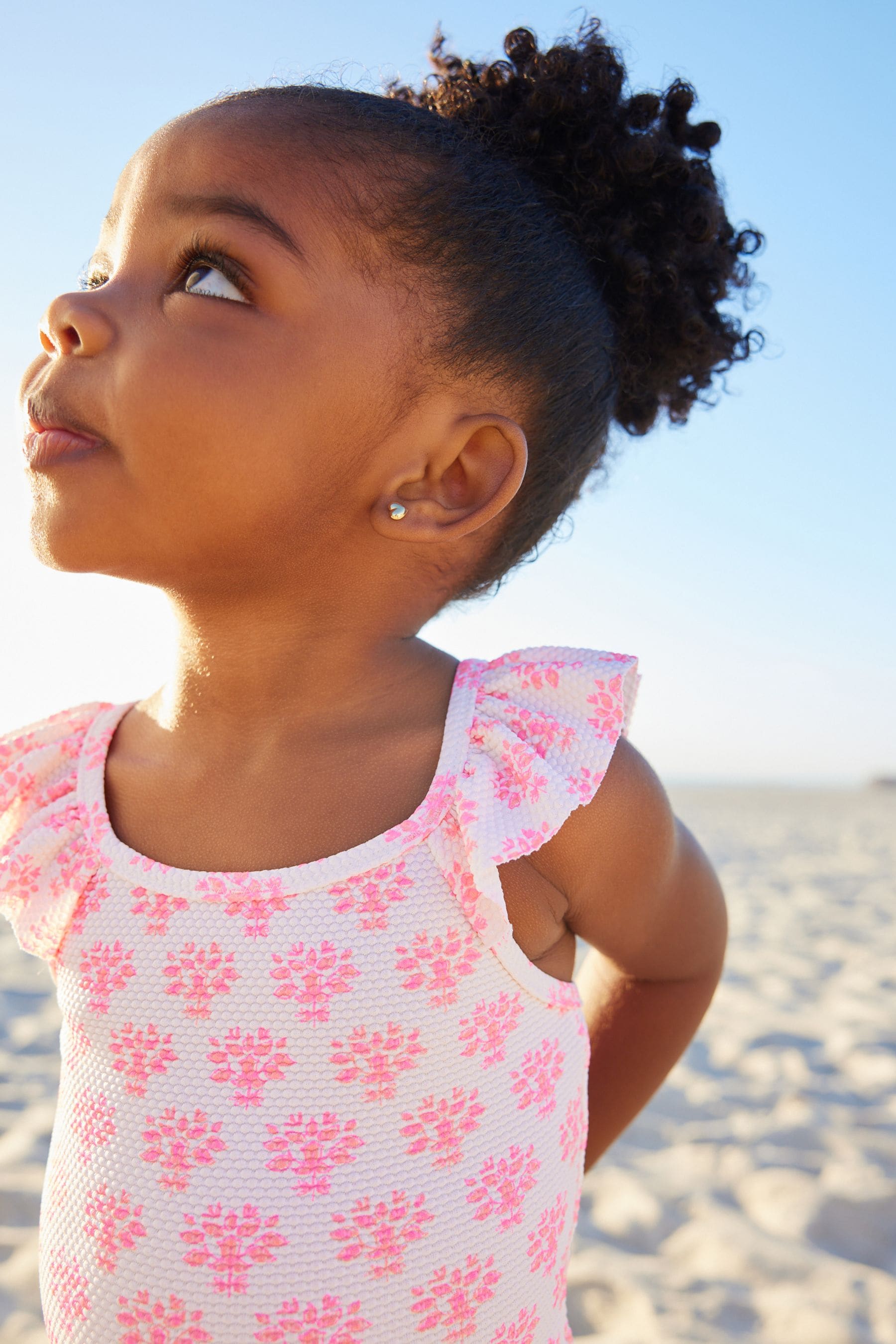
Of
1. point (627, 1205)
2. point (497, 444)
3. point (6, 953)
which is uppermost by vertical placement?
point (497, 444)

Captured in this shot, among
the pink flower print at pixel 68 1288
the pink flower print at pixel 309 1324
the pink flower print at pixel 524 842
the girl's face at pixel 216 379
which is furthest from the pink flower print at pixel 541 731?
the pink flower print at pixel 68 1288

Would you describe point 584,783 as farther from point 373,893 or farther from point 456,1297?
point 456,1297

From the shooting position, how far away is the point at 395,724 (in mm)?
1359

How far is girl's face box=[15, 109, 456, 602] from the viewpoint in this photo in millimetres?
1231

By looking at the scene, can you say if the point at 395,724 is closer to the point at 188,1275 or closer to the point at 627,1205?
the point at 188,1275

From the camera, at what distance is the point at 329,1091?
3.76 feet

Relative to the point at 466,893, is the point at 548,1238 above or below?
below

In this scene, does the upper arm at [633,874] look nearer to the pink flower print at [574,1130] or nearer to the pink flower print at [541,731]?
the pink flower print at [541,731]

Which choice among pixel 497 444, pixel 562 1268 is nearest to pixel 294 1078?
pixel 562 1268

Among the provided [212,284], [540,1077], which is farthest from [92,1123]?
[212,284]

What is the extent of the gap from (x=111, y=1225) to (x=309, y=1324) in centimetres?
27

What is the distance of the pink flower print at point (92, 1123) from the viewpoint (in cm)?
122

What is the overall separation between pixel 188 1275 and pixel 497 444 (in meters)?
1.12

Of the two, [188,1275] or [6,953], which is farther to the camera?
[6,953]
